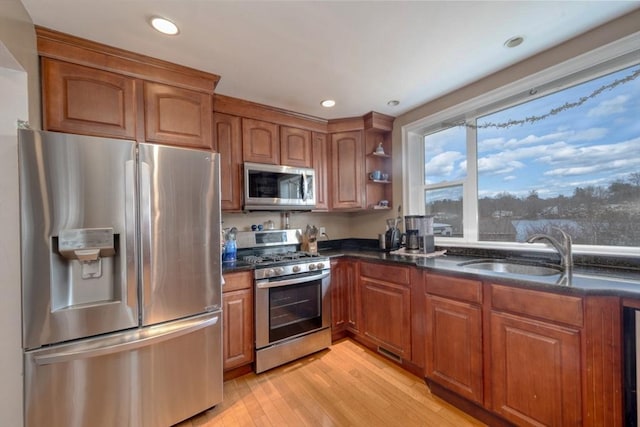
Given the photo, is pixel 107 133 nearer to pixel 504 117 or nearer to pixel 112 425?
pixel 112 425

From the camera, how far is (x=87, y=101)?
63.9 inches

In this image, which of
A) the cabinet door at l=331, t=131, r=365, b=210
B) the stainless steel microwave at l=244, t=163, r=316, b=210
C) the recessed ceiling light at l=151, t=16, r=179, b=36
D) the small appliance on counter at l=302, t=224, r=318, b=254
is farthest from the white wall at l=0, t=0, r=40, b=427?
the cabinet door at l=331, t=131, r=365, b=210

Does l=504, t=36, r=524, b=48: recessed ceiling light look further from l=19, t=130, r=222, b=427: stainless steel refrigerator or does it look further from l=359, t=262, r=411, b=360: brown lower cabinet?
l=19, t=130, r=222, b=427: stainless steel refrigerator

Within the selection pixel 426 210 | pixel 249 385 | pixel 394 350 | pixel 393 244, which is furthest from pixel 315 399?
pixel 426 210

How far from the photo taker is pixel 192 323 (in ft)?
5.40

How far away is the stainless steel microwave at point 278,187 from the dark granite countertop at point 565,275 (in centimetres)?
62

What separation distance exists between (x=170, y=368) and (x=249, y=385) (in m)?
0.70

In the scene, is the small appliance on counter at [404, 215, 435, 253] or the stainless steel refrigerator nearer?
the stainless steel refrigerator

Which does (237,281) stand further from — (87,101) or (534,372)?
(534,372)

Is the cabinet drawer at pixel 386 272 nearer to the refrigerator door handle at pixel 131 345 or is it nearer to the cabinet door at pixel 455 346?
the cabinet door at pixel 455 346

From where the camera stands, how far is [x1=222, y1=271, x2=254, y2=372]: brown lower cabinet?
2.01 meters

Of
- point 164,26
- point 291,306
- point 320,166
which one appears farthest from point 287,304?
point 164,26

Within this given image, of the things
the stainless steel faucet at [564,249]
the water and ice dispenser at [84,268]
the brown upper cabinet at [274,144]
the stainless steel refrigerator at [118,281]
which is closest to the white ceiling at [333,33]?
the brown upper cabinet at [274,144]

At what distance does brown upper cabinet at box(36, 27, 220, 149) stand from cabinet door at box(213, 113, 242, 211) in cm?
32
